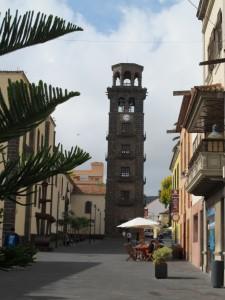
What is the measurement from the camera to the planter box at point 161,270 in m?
20.6

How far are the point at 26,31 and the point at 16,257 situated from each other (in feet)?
4.61

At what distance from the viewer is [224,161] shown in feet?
63.9

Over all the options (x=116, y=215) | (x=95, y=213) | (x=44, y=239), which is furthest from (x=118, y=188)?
(x=44, y=239)

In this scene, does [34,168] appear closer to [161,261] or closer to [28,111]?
[28,111]

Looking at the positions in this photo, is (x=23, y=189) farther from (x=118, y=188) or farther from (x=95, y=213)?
(x=95, y=213)

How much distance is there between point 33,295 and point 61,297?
32.3 inches

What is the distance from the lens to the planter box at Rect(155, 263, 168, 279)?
2064cm

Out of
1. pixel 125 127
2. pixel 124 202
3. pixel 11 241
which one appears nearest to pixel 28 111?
pixel 11 241

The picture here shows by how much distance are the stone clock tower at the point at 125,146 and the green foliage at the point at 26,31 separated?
85334 mm

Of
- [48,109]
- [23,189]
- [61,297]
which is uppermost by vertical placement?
[48,109]

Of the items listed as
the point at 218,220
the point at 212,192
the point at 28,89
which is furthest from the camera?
the point at 212,192

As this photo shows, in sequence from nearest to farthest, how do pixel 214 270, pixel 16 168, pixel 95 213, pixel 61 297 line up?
1. pixel 16 168
2. pixel 61 297
3. pixel 214 270
4. pixel 95 213

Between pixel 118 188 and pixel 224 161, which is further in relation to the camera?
pixel 118 188

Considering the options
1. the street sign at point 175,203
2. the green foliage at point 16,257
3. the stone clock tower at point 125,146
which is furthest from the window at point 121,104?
the green foliage at point 16,257
